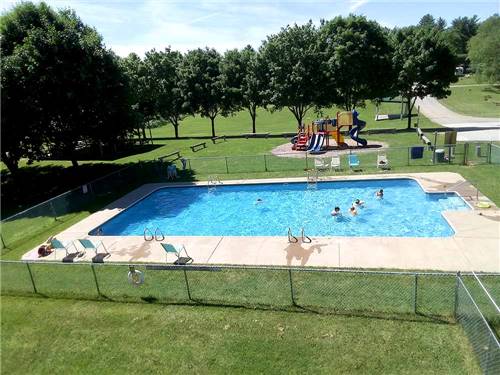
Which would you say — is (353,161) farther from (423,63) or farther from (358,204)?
(423,63)

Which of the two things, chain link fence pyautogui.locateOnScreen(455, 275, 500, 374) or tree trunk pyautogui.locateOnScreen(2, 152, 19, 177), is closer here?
chain link fence pyautogui.locateOnScreen(455, 275, 500, 374)

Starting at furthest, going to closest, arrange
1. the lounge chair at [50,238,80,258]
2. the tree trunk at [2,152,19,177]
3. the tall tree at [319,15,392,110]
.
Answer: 1. the tall tree at [319,15,392,110]
2. the tree trunk at [2,152,19,177]
3. the lounge chair at [50,238,80,258]

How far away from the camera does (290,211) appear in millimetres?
21031

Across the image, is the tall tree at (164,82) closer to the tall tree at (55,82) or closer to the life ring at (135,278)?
the tall tree at (55,82)

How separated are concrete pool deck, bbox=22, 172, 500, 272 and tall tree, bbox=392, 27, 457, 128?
25499 millimetres

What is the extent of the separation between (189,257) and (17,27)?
2046 cm

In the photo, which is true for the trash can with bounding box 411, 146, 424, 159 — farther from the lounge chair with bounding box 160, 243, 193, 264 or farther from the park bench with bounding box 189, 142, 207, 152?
the park bench with bounding box 189, 142, 207, 152

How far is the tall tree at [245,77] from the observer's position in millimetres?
44250

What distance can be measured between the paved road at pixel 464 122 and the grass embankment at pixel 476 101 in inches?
76.5

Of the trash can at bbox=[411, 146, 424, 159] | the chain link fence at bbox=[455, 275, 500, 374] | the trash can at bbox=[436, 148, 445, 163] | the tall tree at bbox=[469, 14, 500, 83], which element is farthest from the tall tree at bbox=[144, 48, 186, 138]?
the tall tree at bbox=[469, 14, 500, 83]

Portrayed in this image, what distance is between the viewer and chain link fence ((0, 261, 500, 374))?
9820mm

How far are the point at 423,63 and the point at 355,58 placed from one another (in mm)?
7230

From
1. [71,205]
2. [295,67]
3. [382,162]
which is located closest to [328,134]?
[382,162]

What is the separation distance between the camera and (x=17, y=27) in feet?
78.5
